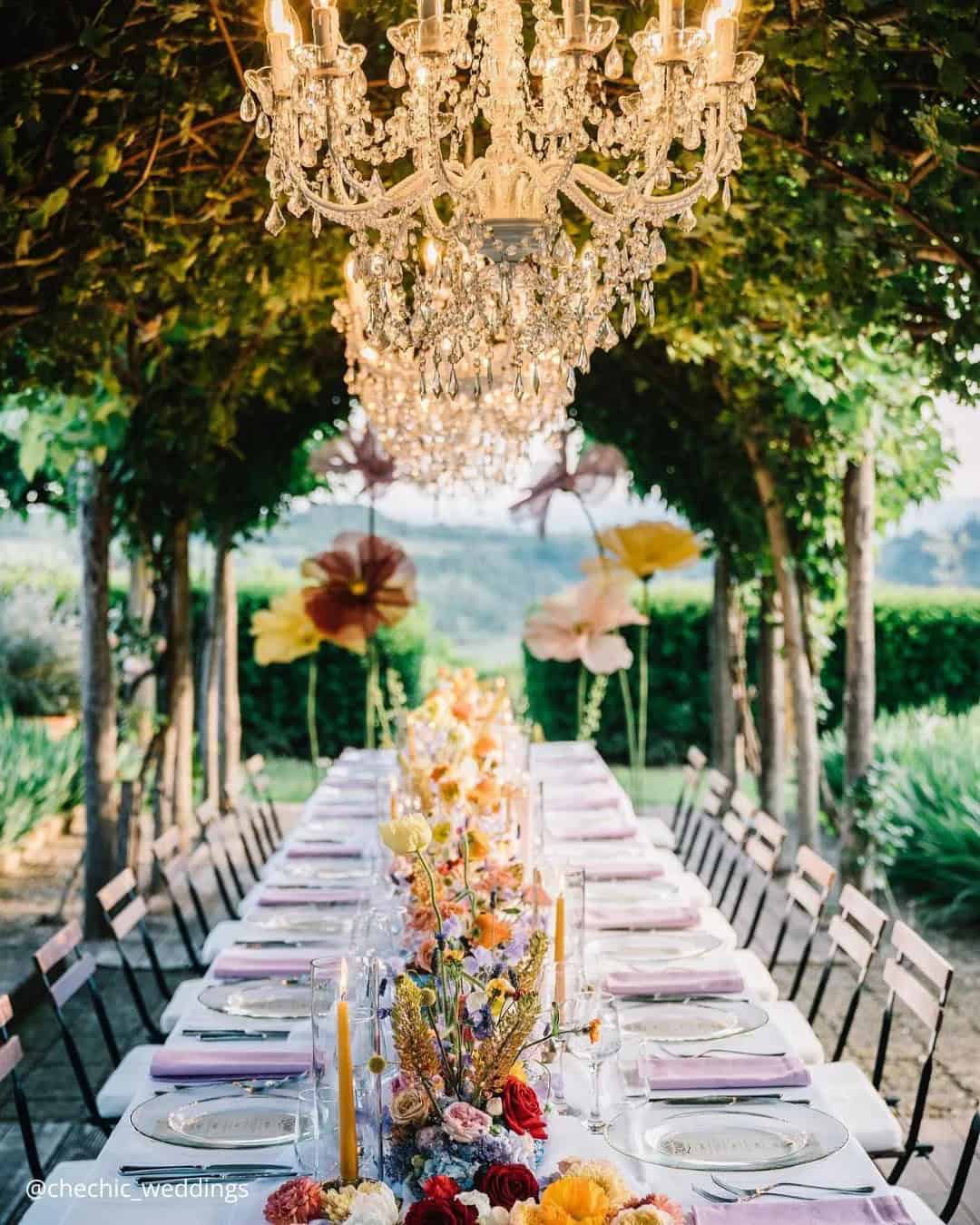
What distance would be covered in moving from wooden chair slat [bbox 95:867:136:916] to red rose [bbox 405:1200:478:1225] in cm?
208

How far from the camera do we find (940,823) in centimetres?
667

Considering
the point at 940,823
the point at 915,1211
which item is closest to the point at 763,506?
the point at 940,823

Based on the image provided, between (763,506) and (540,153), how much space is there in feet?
12.4

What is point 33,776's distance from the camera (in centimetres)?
782

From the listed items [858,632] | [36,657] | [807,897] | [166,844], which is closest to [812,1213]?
[807,897]

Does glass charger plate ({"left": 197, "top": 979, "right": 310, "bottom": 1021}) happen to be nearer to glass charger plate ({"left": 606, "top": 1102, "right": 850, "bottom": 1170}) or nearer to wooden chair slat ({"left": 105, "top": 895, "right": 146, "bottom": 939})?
wooden chair slat ({"left": 105, "top": 895, "right": 146, "bottom": 939})

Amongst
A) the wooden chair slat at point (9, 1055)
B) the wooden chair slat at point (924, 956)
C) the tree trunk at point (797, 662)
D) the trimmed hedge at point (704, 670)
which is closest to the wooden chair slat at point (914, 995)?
the wooden chair slat at point (924, 956)

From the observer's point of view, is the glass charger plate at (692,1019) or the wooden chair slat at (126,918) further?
the wooden chair slat at (126,918)

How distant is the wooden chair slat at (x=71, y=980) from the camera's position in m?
3.21

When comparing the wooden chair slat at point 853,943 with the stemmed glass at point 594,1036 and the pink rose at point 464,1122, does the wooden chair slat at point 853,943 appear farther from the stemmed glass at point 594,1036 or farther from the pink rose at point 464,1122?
the pink rose at point 464,1122

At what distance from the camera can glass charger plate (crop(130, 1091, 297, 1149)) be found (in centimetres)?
238

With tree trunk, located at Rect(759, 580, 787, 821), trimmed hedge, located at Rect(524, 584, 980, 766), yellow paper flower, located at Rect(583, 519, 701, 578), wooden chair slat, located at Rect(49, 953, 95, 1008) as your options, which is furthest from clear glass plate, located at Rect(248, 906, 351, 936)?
trimmed hedge, located at Rect(524, 584, 980, 766)

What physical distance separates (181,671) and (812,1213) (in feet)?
16.2

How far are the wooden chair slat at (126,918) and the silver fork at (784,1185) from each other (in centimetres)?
204
